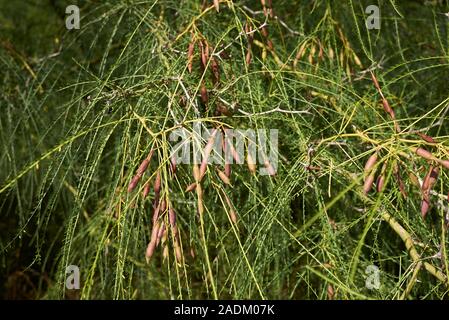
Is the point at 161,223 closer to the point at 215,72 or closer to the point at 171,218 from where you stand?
the point at 171,218

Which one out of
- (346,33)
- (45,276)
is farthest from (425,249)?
(45,276)

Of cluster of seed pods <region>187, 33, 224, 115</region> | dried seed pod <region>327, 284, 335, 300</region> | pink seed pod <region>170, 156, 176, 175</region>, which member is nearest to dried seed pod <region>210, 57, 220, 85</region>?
cluster of seed pods <region>187, 33, 224, 115</region>

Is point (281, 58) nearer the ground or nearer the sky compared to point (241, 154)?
nearer the sky

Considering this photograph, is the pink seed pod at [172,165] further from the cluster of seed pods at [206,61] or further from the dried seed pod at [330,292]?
the dried seed pod at [330,292]

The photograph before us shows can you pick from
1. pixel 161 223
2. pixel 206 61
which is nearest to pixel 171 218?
pixel 161 223

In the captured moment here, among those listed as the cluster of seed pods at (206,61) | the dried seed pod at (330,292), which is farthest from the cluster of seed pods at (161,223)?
the dried seed pod at (330,292)

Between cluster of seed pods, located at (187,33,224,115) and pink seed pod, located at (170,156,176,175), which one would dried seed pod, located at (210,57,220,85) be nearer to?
cluster of seed pods, located at (187,33,224,115)

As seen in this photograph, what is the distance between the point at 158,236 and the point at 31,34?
172 centimetres

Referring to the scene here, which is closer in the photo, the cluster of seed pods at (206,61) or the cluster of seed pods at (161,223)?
the cluster of seed pods at (161,223)

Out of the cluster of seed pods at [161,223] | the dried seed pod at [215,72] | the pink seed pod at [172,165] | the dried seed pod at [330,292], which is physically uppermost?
the dried seed pod at [215,72]

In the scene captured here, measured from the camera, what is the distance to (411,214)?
4.62 ft

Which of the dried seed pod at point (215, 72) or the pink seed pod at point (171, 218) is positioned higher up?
the dried seed pod at point (215, 72)

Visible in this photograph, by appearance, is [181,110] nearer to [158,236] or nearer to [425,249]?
[158,236]
